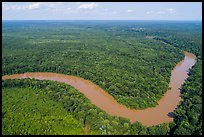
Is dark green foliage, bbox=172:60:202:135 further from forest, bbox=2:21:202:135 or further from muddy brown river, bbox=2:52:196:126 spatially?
muddy brown river, bbox=2:52:196:126

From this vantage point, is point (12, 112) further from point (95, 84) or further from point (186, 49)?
point (186, 49)

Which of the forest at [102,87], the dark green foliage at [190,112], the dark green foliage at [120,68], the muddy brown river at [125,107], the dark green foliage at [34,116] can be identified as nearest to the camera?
the dark green foliage at [190,112]

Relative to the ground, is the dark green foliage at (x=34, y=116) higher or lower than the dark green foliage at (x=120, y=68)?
lower

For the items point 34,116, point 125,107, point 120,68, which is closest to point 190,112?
point 125,107

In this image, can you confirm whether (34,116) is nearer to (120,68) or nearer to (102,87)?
(102,87)

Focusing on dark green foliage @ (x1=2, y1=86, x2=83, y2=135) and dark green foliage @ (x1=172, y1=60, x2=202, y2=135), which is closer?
dark green foliage @ (x1=172, y1=60, x2=202, y2=135)

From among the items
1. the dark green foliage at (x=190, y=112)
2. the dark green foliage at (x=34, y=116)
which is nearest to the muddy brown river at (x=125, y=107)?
the dark green foliage at (x=190, y=112)

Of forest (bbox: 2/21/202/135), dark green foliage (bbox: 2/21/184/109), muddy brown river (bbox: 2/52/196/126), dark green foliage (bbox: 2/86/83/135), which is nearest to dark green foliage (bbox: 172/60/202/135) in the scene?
forest (bbox: 2/21/202/135)

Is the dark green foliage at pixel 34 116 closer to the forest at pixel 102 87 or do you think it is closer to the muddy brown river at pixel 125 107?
the forest at pixel 102 87
